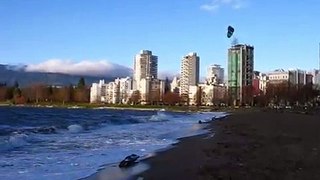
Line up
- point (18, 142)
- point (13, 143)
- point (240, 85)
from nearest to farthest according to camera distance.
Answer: point (13, 143)
point (18, 142)
point (240, 85)

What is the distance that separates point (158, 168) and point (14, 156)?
7.09 metres

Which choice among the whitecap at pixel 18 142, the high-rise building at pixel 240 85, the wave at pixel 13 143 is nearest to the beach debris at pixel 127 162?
the wave at pixel 13 143

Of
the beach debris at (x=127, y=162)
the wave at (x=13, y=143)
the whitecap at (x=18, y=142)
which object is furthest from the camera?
the whitecap at (x=18, y=142)

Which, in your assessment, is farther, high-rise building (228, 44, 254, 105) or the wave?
high-rise building (228, 44, 254, 105)

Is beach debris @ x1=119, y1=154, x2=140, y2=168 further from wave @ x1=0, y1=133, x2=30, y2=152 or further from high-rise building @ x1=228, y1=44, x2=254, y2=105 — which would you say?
high-rise building @ x1=228, y1=44, x2=254, y2=105

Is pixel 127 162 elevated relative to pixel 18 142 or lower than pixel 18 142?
elevated

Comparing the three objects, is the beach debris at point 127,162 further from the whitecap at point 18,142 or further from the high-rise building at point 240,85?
the high-rise building at point 240,85

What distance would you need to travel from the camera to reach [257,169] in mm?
12914

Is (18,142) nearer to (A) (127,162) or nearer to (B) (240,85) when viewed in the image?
(A) (127,162)

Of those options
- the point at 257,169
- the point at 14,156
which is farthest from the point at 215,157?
the point at 14,156

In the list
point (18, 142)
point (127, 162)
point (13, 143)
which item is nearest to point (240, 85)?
point (18, 142)

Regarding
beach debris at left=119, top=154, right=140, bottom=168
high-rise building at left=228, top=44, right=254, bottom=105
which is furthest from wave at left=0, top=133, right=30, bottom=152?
high-rise building at left=228, top=44, right=254, bottom=105

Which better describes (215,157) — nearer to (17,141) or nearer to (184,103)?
(17,141)

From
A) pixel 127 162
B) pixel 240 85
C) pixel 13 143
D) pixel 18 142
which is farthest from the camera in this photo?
pixel 240 85
